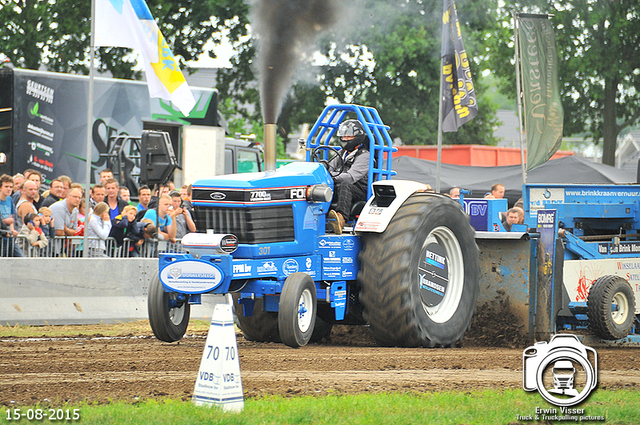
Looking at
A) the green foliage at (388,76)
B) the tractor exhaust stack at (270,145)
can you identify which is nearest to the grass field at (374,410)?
the tractor exhaust stack at (270,145)

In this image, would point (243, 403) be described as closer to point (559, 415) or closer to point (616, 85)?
point (559, 415)

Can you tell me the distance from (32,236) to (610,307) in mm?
6807

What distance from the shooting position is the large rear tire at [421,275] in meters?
7.73

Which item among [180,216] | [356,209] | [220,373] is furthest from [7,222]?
[220,373]

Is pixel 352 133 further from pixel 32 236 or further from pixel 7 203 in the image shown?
pixel 7 203

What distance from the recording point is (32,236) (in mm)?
10641

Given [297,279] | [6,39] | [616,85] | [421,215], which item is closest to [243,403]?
[297,279]

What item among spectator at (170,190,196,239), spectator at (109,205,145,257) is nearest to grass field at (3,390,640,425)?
spectator at (109,205,145,257)

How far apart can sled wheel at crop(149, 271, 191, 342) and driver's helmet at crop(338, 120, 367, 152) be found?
7.20 feet

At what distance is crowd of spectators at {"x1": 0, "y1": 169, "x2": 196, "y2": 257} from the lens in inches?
426

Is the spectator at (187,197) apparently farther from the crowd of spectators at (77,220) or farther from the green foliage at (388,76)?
the green foliage at (388,76)

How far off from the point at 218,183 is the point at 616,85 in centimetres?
2723

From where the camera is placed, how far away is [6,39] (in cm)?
2620

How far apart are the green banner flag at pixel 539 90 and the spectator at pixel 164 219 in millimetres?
7254
